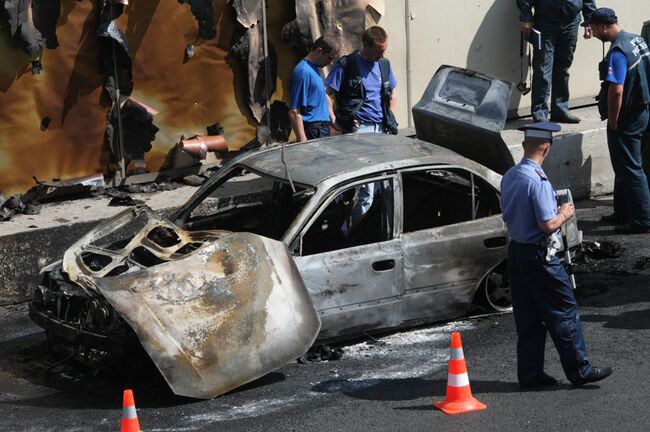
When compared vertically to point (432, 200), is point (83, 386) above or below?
below

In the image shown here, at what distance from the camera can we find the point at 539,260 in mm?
7309

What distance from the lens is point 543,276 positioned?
288 inches

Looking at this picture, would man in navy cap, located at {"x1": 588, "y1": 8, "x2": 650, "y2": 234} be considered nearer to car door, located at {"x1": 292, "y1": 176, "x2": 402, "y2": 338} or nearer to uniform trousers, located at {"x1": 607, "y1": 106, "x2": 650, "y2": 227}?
uniform trousers, located at {"x1": 607, "y1": 106, "x2": 650, "y2": 227}

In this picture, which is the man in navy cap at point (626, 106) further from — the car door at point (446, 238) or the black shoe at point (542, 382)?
the black shoe at point (542, 382)

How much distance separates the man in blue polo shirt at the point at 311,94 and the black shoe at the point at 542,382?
3886mm

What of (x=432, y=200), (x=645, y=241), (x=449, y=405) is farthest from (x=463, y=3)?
(x=449, y=405)

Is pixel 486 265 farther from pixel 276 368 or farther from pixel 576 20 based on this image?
pixel 576 20

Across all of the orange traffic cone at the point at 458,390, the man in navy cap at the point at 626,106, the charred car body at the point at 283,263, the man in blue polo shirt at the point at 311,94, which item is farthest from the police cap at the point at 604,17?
the orange traffic cone at the point at 458,390

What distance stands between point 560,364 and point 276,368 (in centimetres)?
200

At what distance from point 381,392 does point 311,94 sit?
391 cm

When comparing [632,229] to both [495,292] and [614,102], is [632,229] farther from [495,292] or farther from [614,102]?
[495,292]

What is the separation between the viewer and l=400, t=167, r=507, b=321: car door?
8641mm

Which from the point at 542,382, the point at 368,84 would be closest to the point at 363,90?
the point at 368,84

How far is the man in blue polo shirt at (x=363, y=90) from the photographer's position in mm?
10938
